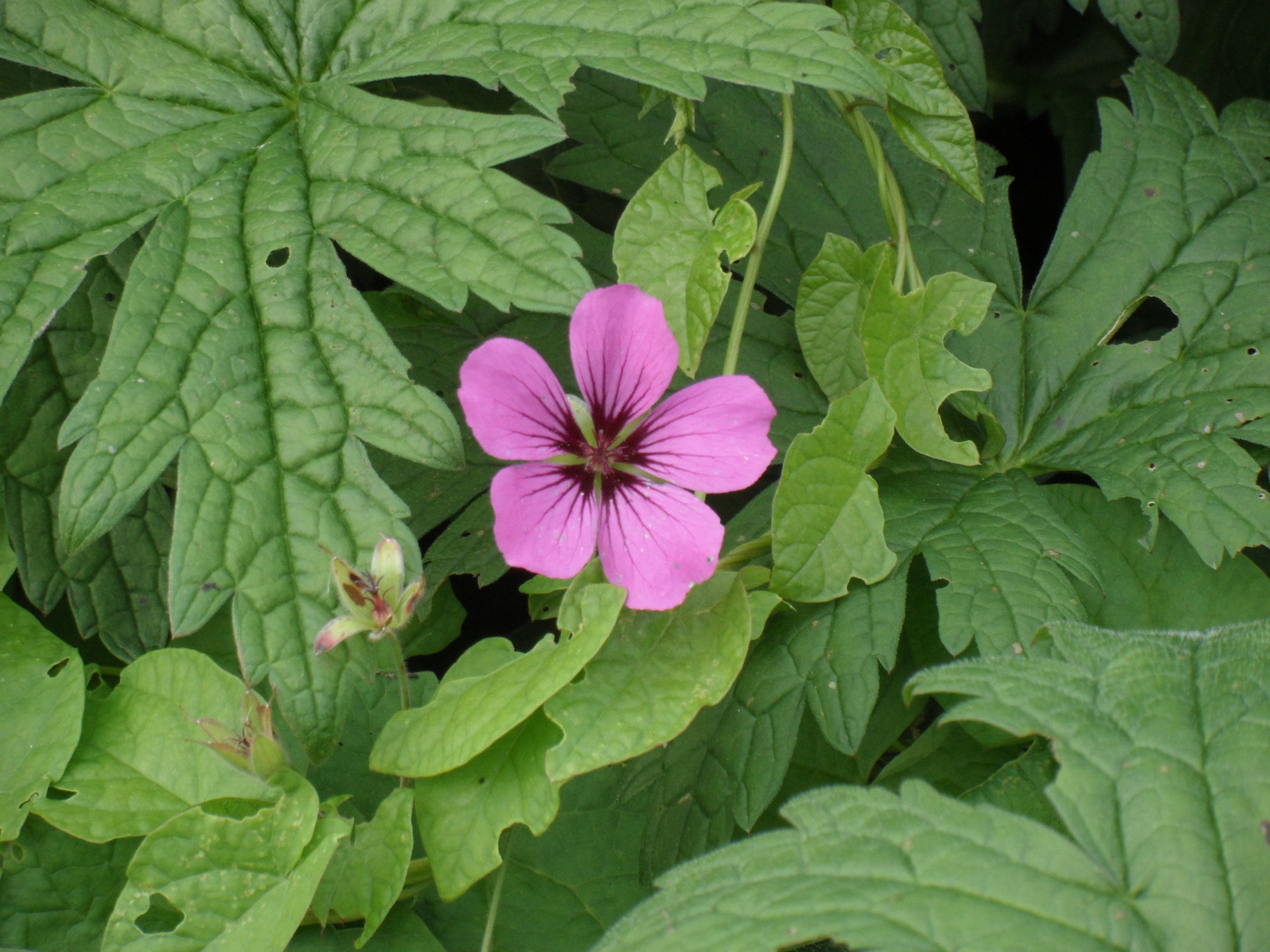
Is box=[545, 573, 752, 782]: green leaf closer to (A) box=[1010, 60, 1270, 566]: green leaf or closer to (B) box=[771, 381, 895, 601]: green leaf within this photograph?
(B) box=[771, 381, 895, 601]: green leaf

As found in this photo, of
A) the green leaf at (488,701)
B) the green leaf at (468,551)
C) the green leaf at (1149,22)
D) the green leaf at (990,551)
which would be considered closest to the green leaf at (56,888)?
the green leaf at (488,701)

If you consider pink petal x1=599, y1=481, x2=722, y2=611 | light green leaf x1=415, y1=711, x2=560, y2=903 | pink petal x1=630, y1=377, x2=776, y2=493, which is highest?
pink petal x1=630, y1=377, x2=776, y2=493

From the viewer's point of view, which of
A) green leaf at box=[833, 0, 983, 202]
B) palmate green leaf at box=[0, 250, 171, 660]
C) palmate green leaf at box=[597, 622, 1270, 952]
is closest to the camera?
palmate green leaf at box=[597, 622, 1270, 952]

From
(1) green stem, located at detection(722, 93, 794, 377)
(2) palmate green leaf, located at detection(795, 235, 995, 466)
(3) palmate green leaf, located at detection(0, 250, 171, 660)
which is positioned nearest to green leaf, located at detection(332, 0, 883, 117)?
(1) green stem, located at detection(722, 93, 794, 377)

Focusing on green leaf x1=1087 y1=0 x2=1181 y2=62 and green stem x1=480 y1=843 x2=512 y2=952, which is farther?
green leaf x1=1087 y1=0 x2=1181 y2=62

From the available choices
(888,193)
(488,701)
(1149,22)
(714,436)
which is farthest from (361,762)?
(1149,22)

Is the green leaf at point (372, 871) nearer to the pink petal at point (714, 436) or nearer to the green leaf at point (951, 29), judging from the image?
the pink petal at point (714, 436)
